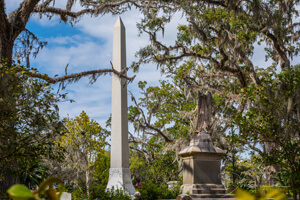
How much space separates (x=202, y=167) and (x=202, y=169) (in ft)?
0.23

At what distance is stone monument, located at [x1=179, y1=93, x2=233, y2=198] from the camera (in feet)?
35.2

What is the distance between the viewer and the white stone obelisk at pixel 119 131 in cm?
1316

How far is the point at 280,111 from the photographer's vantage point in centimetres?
911

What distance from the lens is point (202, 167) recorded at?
11.0 m

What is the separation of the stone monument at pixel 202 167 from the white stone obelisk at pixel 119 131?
305 cm

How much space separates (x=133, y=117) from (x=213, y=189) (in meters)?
10.1

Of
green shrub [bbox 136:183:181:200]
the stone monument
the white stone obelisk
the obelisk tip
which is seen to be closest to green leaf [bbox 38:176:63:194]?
the stone monument

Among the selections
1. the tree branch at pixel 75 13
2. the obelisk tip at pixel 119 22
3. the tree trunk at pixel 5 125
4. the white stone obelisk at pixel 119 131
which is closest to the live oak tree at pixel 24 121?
the tree trunk at pixel 5 125

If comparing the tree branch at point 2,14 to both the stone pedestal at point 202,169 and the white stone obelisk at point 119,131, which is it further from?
the stone pedestal at point 202,169

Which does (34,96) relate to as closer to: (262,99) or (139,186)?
(262,99)

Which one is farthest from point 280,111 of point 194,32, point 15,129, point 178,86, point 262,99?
point 178,86

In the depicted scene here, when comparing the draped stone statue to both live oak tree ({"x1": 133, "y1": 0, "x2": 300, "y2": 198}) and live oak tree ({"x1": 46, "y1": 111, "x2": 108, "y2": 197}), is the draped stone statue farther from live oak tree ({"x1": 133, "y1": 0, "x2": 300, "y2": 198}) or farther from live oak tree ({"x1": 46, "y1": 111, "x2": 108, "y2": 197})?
live oak tree ({"x1": 46, "y1": 111, "x2": 108, "y2": 197})

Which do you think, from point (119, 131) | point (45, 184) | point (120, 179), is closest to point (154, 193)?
point (120, 179)

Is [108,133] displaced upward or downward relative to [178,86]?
downward
